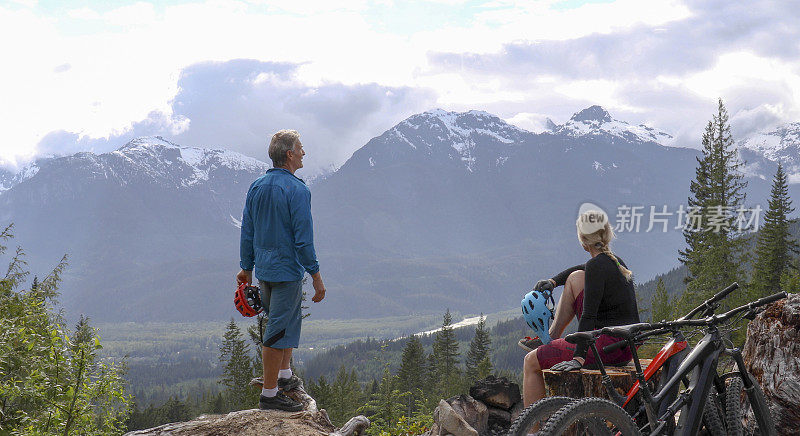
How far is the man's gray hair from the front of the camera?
663 cm

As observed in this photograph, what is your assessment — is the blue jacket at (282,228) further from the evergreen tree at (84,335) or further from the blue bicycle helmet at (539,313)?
the evergreen tree at (84,335)

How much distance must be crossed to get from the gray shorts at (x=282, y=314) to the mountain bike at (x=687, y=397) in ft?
11.6

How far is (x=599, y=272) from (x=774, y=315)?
7.11 feet

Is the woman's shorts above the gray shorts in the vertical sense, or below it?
below

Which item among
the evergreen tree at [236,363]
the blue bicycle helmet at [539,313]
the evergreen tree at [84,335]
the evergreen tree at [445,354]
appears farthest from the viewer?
the evergreen tree at [445,354]

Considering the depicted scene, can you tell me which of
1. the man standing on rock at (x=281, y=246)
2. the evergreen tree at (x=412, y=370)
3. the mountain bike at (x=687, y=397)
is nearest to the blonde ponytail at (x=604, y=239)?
the mountain bike at (x=687, y=397)

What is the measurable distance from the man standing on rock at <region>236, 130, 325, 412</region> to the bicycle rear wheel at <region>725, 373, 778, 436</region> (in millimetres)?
3878

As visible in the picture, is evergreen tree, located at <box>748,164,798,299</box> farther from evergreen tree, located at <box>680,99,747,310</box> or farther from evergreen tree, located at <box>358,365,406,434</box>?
evergreen tree, located at <box>358,365,406,434</box>

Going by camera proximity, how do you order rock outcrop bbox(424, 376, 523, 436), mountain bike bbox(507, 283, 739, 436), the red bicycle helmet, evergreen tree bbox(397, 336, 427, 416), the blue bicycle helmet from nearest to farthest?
mountain bike bbox(507, 283, 739, 436)
the blue bicycle helmet
the red bicycle helmet
rock outcrop bbox(424, 376, 523, 436)
evergreen tree bbox(397, 336, 427, 416)

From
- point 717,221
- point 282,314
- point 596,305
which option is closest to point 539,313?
point 596,305

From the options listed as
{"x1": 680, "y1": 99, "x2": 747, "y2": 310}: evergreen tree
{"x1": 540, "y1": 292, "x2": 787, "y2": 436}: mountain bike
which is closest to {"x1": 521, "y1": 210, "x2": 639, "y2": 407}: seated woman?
{"x1": 540, "y1": 292, "x2": 787, "y2": 436}: mountain bike

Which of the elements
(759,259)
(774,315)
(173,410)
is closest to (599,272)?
(774,315)

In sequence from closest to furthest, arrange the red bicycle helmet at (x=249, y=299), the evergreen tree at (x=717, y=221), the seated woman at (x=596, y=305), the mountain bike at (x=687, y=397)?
the mountain bike at (x=687, y=397) < the seated woman at (x=596, y=305) < the red bicycle helmet at (x=249, y=299) < the evergreen tree at (x=717, y=221)

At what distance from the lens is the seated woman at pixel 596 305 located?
5.59 meters
